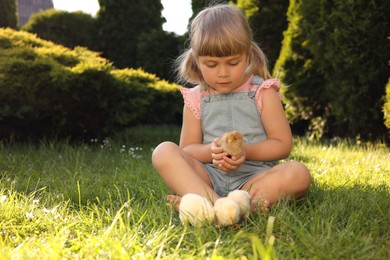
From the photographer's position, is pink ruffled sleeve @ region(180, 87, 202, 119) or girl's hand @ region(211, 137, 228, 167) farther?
pink ruffled sleeve @ region(180, 87, 202, 119)

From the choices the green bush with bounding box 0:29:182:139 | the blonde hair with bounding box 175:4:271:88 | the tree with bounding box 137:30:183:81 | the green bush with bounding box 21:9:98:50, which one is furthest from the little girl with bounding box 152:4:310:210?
the green bush with bounding box 21:9:98:50

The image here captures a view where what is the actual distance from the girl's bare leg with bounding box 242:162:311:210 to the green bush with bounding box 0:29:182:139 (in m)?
2.99

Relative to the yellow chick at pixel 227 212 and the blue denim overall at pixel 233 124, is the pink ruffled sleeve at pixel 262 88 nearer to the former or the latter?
the blue denim overall at pixel 233 124

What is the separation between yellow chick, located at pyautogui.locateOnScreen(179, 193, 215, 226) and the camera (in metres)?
2.02

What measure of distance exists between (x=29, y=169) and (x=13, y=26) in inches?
243

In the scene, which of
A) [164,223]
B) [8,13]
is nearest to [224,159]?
[164,223]

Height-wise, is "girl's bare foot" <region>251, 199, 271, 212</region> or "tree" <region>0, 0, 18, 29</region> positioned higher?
"tree" <region>0, 0, 18, 29</region>

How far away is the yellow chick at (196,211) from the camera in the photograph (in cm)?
202

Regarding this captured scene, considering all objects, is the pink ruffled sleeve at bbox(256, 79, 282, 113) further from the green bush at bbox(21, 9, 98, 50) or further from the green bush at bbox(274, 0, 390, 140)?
the green bush at bbox(21, 9, 98, 50)

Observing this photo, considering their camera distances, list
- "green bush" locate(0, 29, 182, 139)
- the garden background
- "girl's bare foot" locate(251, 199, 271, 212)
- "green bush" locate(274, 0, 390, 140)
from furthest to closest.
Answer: "green bush" locate(274, 0, 390, 140)
"green bush" locate(0, 29, 182, 139)
"girl's bare foot" locate(251, 199, 271, 212)
the garden background

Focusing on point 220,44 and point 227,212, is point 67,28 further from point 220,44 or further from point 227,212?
point 227,212

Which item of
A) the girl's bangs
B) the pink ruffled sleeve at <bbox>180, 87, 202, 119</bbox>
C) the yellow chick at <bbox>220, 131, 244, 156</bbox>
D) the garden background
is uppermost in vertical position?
the girl's bangs

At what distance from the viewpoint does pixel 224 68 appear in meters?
2.46

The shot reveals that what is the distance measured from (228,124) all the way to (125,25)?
24.6 ft
